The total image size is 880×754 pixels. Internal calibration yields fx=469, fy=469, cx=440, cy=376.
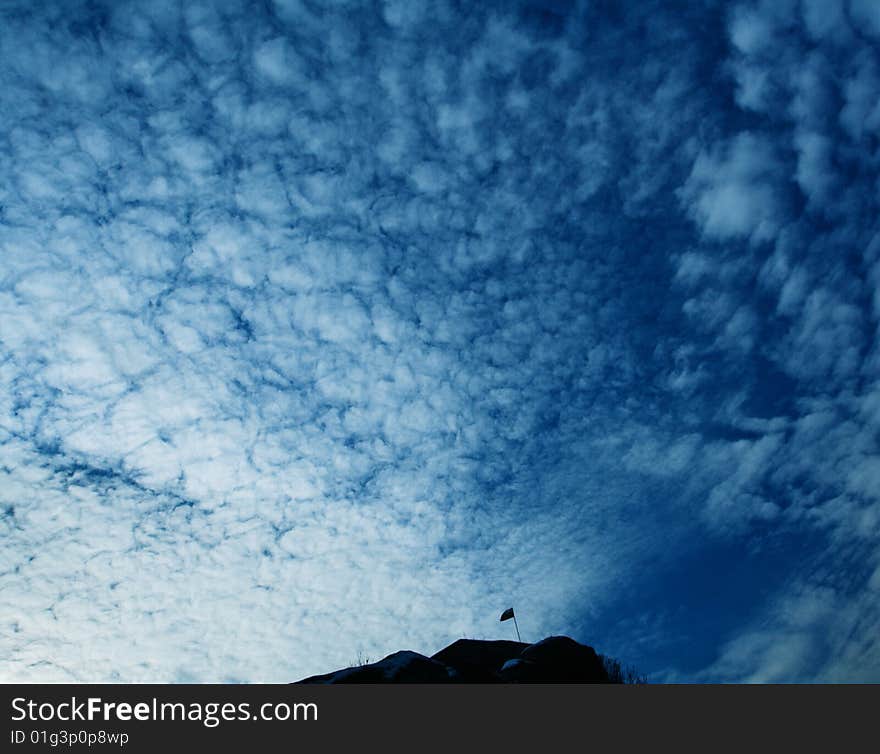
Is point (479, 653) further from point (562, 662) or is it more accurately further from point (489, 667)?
point (562, 662)

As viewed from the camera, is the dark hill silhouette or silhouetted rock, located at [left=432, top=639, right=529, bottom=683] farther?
silhouetted rock, located at [left=432, top=639, right=529, bottom=683]

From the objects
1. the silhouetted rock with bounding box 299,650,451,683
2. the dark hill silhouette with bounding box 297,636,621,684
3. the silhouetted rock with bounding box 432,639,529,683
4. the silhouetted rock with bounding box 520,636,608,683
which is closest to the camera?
the silhouetted rock with bounding box 299,650,451,683

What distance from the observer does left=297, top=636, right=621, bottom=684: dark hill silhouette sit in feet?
A: 52.7

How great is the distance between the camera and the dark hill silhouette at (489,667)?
1607 cm

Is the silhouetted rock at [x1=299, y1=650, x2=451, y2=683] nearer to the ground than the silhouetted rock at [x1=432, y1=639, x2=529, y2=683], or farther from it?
nearer to the ground

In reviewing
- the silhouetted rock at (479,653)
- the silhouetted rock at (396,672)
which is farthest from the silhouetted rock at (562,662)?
the silhouetted rock at (396,672)

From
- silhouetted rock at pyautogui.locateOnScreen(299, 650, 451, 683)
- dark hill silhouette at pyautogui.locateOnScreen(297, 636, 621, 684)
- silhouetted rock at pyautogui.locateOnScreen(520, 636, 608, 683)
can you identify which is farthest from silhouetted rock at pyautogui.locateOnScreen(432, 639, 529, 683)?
silhouetted rock at pyautogui.locateOnScreen(299, 650, 451, 683)

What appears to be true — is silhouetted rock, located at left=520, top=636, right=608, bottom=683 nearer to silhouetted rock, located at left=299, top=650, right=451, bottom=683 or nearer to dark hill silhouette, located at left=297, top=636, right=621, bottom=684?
dark hill silhouette, located at left=297, top=636, right=621, bottom=684

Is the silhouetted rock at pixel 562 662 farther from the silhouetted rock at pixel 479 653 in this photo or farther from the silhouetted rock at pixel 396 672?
the silhouetted rock at pixel 396 672
